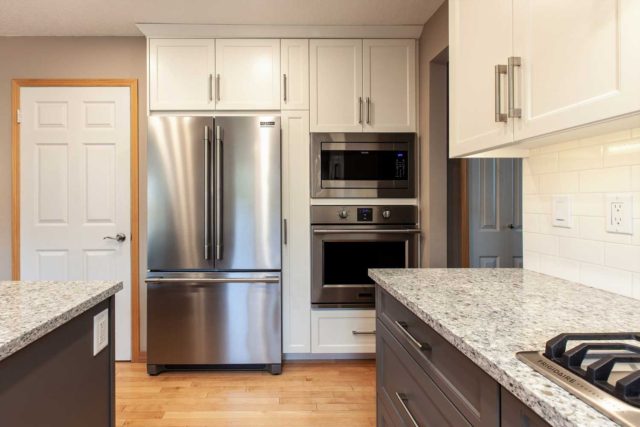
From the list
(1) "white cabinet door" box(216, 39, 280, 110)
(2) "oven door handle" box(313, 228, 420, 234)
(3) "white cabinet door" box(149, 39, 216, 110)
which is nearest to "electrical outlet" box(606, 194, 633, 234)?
(2) "oven door handle" box(313, 228, 420, 234)

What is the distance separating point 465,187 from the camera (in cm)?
284

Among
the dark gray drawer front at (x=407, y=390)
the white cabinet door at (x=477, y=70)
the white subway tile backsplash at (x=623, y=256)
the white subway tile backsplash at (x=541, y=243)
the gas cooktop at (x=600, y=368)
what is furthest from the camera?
the white subway tile backsplash at (x=541, y=243)

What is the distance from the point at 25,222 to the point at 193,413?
1.89 meters

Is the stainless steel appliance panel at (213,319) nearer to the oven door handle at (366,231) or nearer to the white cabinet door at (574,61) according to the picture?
the oven door handle at (366,231)

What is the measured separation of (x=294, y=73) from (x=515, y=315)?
2.17 metres

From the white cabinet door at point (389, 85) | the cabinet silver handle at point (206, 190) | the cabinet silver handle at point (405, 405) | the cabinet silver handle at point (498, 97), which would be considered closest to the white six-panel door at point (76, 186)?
the cabinet silver handle at point (206, 190)

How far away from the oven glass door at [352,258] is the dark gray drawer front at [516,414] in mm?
1941

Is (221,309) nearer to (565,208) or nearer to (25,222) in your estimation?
(25,222)

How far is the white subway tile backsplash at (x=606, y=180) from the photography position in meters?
1.11

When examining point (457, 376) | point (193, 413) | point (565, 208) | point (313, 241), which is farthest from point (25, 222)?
point (565, 208)

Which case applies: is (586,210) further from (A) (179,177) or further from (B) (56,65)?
(B) (56,65)

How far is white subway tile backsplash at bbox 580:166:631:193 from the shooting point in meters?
1.11

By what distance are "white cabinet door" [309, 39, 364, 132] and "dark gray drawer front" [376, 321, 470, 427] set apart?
5.16 feet

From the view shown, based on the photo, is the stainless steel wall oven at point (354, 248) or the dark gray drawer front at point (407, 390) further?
the stainless steel wall oven at point (354, 248)
